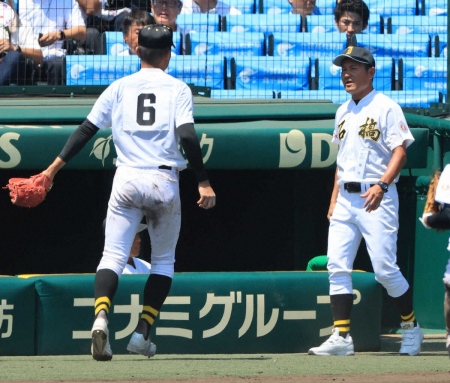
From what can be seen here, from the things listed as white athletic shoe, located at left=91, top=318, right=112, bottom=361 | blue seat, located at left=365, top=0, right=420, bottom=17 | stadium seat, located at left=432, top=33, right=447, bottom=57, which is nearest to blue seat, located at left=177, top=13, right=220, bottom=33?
blue seat, located at left=365, top=0, right=420, bottom=17

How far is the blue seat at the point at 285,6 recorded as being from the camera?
1038cm

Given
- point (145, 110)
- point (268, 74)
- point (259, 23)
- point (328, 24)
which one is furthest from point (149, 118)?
point (328, 24)

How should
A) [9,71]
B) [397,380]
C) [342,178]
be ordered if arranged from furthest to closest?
[9,71] < [342,178] < [397,380]

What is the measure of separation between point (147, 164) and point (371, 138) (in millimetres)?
1283

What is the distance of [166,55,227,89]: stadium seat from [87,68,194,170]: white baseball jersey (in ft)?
11.9

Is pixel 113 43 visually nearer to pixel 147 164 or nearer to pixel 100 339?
pixel 147 164

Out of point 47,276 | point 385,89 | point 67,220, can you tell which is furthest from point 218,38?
point 47,276

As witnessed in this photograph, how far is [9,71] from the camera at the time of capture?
8.20 m

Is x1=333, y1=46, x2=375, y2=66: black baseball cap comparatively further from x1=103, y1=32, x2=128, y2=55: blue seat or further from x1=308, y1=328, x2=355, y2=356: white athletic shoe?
x1=103, y1=32, x2=128, y2=55: blue seat

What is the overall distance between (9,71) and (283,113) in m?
2.55

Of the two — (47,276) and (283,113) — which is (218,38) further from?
(47,276)

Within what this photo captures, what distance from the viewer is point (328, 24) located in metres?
9.89

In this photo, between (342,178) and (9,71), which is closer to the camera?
(342,178)

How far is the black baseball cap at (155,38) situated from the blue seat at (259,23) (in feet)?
16.3
